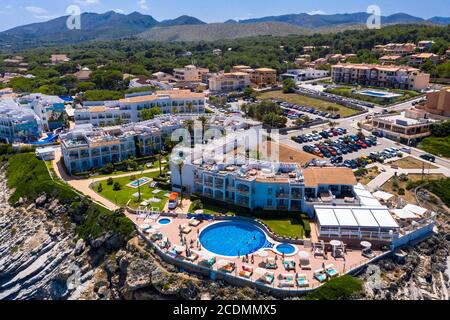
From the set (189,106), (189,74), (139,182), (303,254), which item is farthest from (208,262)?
(189,74)

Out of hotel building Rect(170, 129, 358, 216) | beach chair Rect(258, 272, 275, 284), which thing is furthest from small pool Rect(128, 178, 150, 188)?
beach chair Rect(258, 272, 275, 284)

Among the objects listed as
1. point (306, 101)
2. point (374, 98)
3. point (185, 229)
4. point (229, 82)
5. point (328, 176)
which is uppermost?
point (229, 82)

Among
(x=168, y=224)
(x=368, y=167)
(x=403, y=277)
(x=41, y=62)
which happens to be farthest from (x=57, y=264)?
(x=41, y=62)

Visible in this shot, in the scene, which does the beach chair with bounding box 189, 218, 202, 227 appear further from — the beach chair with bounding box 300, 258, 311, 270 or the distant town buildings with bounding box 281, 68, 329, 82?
the distant town buildings with bounding box 281, 68, 329, 82

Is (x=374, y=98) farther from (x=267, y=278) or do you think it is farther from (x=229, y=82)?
(x=267, y=278)

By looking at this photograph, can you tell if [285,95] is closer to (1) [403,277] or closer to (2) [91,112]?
(2) [91,112]
